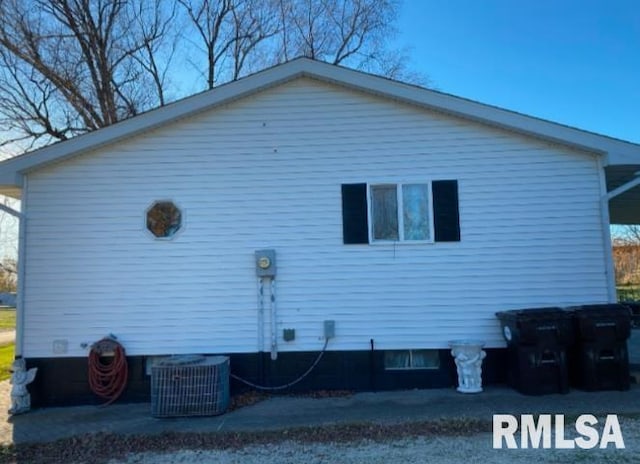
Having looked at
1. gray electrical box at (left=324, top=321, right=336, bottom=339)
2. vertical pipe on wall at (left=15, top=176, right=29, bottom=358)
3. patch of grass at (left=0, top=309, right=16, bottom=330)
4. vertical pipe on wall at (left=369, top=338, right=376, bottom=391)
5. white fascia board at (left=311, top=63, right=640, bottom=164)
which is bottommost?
patch of grass at (left=0, top=309, right=16, bottom=330)

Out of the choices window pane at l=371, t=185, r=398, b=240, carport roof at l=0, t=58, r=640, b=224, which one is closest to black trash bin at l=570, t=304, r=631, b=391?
carport roof at l=0, t=58, r=640, b=224

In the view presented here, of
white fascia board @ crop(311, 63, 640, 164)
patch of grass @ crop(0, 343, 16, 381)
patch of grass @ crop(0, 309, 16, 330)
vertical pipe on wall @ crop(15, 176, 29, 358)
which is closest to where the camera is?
white fascia board @ crop(311, 63, 640, 164)

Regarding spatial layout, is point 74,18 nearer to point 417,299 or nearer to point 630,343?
point 417,299

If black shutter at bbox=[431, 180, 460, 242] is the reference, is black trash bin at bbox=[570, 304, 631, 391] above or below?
below

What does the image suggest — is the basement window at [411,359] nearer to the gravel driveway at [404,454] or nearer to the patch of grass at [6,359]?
the gravel driveway at [404,454]

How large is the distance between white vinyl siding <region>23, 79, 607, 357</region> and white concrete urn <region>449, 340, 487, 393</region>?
14.4 inches

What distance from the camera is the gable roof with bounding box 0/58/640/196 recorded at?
24.2 feet

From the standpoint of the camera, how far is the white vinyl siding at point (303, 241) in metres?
7.56

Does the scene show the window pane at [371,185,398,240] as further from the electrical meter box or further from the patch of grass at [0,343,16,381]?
the patch of grass at [0,343,16,381]

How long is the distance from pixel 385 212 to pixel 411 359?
2.19 metres

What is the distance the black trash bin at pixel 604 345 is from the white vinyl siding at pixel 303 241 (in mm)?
604

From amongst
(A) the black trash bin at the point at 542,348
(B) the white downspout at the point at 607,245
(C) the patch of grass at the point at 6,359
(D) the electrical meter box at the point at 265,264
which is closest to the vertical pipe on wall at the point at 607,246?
(B) the white downspout at the point at 607,245

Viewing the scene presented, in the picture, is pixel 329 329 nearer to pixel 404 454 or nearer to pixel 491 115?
pixel 404 454

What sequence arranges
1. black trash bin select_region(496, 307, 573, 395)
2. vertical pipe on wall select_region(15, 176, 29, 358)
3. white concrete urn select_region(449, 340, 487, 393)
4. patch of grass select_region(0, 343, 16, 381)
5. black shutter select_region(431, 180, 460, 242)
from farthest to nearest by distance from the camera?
patch of grass select_region(0, 343, 16, 381) < black shutter select_region(431, 180, 460, 242) < vertical pipe on wall select_region(15, 176, 29, 358) < white concrete urn select_region(449, 340, 487, 393) < black trash bin select_region(496, 307, 573, 395)
